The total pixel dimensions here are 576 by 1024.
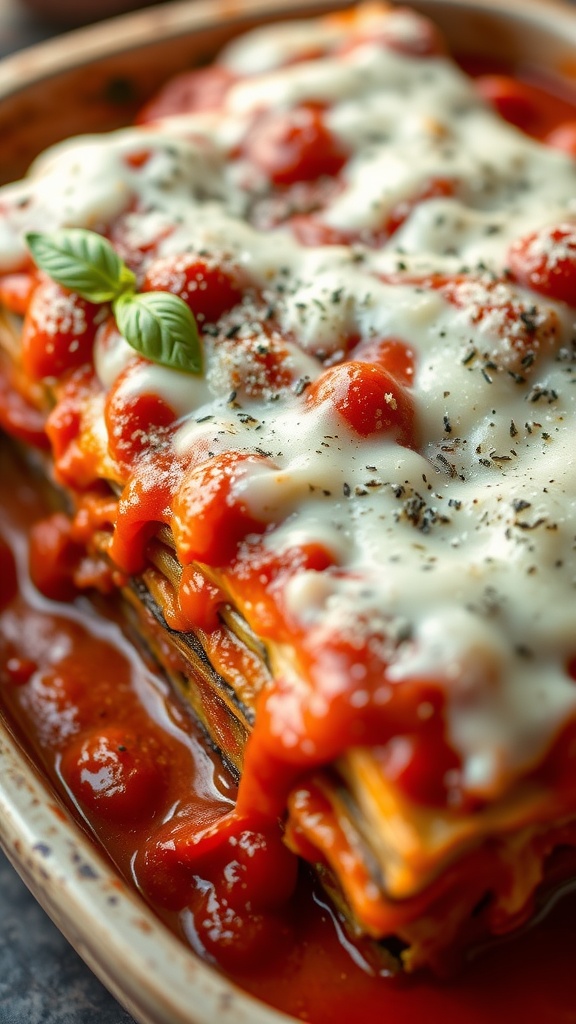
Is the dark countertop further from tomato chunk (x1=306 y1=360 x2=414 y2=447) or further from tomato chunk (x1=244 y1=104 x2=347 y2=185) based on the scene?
tomato chunk (x1=244 y1=104 x2=347 y2=185)

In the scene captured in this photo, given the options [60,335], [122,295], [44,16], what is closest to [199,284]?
[122,295]

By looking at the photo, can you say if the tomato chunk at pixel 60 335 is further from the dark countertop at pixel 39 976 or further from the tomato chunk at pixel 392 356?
the dark countertop at pixel 39 976

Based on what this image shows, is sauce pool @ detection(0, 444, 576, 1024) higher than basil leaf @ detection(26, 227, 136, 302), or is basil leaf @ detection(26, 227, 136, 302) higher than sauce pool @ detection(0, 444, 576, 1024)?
basil leaf @ detection(26, 227, 136, 302)

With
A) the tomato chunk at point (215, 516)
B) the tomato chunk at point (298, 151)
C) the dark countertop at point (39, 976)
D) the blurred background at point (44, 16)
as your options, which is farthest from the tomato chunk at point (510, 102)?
the dark countertop at point (39, 976)

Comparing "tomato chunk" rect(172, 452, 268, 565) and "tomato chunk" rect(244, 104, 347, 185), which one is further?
"tomato chunk" rect(244, 104, 347, 185)

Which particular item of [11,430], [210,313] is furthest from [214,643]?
[11,430]

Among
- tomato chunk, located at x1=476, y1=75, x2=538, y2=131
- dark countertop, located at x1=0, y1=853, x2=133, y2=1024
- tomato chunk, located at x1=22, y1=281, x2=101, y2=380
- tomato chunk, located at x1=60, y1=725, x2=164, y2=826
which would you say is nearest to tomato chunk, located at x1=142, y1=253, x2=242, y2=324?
tomato chunk, located at x1=22, y1=281, x2=101, y2=380

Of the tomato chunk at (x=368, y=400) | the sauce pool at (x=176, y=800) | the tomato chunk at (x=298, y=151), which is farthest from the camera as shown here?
the tomato chunk at (x=298, y=151)
